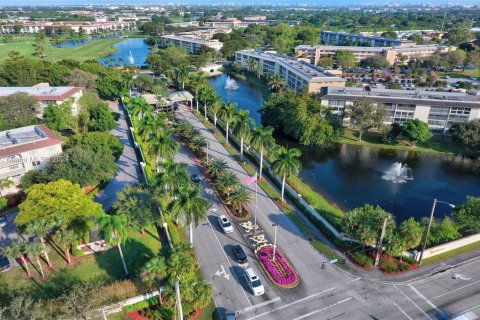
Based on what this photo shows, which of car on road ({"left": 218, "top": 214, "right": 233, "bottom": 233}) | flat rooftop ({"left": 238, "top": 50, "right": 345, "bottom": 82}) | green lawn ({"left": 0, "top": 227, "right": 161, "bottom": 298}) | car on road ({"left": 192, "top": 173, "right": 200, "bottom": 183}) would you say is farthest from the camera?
flat rooftop ({"left": 238, "top": 50, "right": 345, "bottom": 82})

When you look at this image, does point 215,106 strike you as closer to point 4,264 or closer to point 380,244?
point 380,244

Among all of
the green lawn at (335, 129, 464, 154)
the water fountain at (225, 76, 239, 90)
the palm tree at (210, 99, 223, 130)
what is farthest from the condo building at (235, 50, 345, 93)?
the palm tree at (210, 99, 223, 130)

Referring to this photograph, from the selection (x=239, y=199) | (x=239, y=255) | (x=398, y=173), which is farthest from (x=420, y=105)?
(x=239, y=255)

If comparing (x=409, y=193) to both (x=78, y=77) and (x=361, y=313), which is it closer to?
(x=361, y=313)

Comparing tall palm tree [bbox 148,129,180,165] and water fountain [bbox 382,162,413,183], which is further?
water fountain [bbox 382,162,413,183]

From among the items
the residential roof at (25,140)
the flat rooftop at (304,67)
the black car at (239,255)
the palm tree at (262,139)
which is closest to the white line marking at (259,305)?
the black car at (239,255)

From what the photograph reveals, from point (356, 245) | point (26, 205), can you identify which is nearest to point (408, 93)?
point (356, 245)

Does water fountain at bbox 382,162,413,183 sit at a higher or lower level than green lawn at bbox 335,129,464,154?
lower

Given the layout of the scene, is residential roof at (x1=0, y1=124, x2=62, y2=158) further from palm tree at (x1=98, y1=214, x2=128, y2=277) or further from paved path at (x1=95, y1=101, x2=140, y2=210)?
palm tree at (x1=98, y1=214, x2=128, y2=277)
